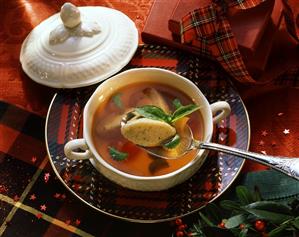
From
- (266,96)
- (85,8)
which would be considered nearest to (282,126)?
(266,96)

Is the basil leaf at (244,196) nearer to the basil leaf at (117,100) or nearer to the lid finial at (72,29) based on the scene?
the basil leaf at (117,100)

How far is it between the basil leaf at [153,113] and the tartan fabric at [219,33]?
0.17 meters

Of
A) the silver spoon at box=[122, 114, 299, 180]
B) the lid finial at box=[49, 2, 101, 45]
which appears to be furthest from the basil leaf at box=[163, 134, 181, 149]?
the lid finial at box=[49, 2, 101, 45]

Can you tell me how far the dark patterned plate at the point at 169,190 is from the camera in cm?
78

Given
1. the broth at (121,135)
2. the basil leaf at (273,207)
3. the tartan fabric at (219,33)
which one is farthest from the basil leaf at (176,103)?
the basil leaf at (273,207)

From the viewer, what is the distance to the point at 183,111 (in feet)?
2.56

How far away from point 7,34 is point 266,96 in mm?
523

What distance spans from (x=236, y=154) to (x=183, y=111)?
0.33 ft

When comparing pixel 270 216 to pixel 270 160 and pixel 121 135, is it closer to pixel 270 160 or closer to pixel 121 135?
pixel 270 160

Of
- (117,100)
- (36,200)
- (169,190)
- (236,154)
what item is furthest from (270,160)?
(36,200)

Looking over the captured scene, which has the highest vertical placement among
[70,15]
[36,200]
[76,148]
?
[70,15]

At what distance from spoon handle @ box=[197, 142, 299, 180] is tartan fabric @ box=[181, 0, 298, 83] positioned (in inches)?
6.8

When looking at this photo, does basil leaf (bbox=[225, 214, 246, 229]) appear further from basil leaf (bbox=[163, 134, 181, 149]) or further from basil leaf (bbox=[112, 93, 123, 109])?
basil leaf (bbox=[112, 93, 123, 109])

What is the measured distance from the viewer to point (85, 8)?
1001 mm
